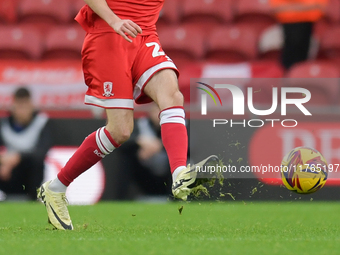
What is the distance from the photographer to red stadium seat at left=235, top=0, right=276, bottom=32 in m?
9.15

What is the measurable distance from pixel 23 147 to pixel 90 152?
2964 mm

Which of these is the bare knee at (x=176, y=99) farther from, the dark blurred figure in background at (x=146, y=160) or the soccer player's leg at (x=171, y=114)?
the dark blurred figure in background at (x=146, y=160)

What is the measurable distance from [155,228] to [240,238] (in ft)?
2.62

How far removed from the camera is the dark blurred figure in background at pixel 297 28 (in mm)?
8109

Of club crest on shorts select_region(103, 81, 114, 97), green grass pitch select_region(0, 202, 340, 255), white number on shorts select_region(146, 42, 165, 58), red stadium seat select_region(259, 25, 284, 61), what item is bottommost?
green grass pitch select_region(0, 202, 340, 255)

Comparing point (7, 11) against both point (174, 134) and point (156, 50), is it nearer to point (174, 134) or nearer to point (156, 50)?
point (156, 50)

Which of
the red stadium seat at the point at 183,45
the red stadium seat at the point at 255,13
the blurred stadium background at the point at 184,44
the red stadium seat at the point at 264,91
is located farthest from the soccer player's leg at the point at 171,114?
the red stadium seat at the point at 255,13

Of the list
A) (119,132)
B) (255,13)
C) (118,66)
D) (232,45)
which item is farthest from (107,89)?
(255,13)

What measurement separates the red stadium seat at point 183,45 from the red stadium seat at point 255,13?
73 cm

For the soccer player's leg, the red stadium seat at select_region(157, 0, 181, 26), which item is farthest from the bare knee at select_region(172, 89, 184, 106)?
the red stadium seat at select_region(157, 0, 181, 26)

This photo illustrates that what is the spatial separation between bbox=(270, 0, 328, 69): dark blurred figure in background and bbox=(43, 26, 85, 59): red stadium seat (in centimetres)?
299

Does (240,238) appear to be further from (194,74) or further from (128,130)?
(194,74)

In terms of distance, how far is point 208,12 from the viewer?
940 centimetres

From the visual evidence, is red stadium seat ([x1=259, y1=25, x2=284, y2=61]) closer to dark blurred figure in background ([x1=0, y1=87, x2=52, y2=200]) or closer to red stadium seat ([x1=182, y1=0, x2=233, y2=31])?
red stadium seat ([x1=182, y1=0, x2=233, y2=31])
